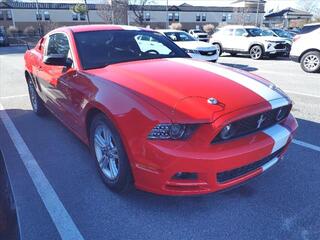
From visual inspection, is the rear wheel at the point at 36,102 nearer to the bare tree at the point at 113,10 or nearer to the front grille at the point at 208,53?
the front grille at the point at 208,53

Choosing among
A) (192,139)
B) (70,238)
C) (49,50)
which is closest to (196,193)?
(192,139)

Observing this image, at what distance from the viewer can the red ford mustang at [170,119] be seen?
8.62 feet

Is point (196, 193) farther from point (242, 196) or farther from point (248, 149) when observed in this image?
point (242, 196)

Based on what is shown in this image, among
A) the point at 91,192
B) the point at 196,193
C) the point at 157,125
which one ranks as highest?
the point at 157,125

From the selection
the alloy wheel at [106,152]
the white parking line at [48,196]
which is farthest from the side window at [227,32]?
the alloy wheel at [106,152]

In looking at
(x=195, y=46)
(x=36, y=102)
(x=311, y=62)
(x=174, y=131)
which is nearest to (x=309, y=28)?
(x=311, y=62)

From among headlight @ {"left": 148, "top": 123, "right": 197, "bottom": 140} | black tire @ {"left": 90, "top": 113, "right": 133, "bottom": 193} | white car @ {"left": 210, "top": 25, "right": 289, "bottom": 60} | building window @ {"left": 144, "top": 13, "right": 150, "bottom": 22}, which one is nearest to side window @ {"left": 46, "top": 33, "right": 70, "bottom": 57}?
black tire @ {"left": 90, "top": 113, "right": 133, "bottom": 193}

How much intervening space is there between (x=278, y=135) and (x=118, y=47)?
2.25 m

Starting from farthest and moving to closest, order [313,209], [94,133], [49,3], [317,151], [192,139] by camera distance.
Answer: [49,3] → [317,151] → [94,133] → [313,209] → [192,139]

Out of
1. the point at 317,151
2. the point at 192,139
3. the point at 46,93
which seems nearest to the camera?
the point at 192,139

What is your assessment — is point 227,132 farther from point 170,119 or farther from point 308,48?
point 308,48

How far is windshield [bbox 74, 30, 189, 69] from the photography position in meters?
3.94

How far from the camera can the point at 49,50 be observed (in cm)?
513

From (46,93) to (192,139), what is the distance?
10.4ft
